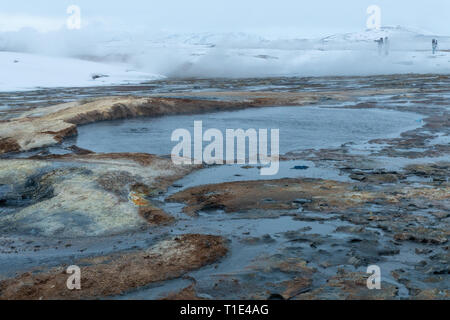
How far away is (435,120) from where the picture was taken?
1838 centimetres

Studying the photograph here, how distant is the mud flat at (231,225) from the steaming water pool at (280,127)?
3.16 feet

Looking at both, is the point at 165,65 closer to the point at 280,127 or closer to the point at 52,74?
the point at 52,74

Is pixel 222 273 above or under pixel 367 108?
under

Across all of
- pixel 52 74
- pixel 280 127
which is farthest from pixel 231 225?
pixel 52 74

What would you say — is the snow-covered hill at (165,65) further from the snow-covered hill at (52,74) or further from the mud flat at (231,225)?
the mud flat at (231,225)

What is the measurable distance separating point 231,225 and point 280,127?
10388mm

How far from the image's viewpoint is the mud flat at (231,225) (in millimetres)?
5750

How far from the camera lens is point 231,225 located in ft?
25.8

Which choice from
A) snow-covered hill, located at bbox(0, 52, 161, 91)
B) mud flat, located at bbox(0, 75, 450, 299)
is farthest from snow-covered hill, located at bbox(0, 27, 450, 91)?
mud flat, located at bbox(0, 75, 450, 299)

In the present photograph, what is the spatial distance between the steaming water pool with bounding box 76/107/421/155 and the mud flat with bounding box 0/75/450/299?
0.96 meters

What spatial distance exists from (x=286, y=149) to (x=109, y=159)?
4668mm

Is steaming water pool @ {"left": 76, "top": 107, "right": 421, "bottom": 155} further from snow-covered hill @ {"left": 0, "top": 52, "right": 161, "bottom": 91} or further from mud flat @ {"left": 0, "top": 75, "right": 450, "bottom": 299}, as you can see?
snow-covered hill @ {"left": 0, "top": 52, "right": 161, "bottom": 91}
